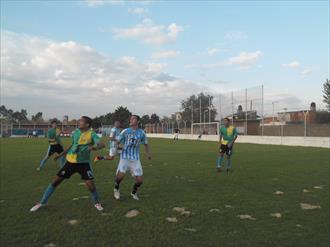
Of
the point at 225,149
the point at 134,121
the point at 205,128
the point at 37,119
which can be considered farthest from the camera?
the point at 37,119

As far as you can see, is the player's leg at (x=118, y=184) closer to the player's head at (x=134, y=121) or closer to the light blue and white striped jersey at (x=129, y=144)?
the light blue and white striped jersey at (x=129, y=144)

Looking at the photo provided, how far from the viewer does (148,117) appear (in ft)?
497

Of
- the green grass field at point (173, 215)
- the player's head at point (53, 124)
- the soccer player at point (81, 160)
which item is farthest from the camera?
the player's head at point (53, 124)

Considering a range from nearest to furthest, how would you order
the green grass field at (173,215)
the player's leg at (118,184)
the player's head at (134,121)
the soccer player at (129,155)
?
the green grass field at (173,215)
the player's leg at (118,184)
the soccer player at (129,155)
the player's head at (134,121)

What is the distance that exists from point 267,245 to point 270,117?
1420 inches

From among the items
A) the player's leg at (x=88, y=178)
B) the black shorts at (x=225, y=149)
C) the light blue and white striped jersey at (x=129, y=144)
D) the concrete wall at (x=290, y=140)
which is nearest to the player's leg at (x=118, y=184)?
the light blue and white striped jersey at (x=129, y=144)

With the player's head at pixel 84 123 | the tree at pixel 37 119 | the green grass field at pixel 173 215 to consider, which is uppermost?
the tree at pixel 37 119

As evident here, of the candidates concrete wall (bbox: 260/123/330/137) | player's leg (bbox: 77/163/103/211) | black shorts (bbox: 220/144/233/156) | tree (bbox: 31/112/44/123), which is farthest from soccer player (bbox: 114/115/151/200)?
tree (bbox: 31/112/44/123)

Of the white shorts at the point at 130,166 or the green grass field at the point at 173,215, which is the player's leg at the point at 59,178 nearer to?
the green grass field at the point at 173,215

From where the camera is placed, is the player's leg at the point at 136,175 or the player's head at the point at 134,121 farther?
the player's head at the point at 134,121

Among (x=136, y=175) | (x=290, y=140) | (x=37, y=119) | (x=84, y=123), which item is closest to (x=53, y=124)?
(x=136, y=175)

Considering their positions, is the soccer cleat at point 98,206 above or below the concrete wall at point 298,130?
below

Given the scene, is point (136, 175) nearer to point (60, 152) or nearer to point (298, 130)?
point (60, 152)

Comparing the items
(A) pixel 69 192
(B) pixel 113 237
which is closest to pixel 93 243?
(B) pixel 113 237
